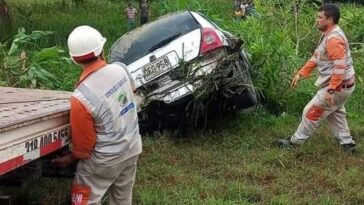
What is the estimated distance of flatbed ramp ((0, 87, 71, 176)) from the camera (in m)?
3.74

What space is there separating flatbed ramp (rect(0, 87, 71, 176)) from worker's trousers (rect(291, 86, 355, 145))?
2.85m

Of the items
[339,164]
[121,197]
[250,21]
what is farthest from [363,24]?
[121,197]

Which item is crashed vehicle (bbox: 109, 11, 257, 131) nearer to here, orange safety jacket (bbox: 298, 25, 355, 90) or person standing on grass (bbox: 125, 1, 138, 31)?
orange safety jacket (bbox: 298, 25, 355, 90)

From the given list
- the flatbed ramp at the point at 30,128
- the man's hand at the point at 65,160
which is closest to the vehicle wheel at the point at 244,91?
the flatbed ramp at the point at 30,128

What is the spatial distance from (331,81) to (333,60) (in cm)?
20

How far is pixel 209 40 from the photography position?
7.05 meters

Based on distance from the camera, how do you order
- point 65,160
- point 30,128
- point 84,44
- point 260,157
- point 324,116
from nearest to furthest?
point 30,128 < point 84,44 < point 65,160 < point 260,157 < point 324,116

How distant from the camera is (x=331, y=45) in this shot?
6562 millimetres

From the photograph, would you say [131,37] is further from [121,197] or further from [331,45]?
[121,197]

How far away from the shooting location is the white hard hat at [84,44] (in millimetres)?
4238

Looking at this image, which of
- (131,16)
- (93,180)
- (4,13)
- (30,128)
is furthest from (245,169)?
(4,13)

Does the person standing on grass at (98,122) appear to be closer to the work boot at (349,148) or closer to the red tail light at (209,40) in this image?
the red tail light at (209,40)

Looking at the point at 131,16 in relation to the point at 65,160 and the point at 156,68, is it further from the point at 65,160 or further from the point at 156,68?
the point at 65,160

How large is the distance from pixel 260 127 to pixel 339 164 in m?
1.39
